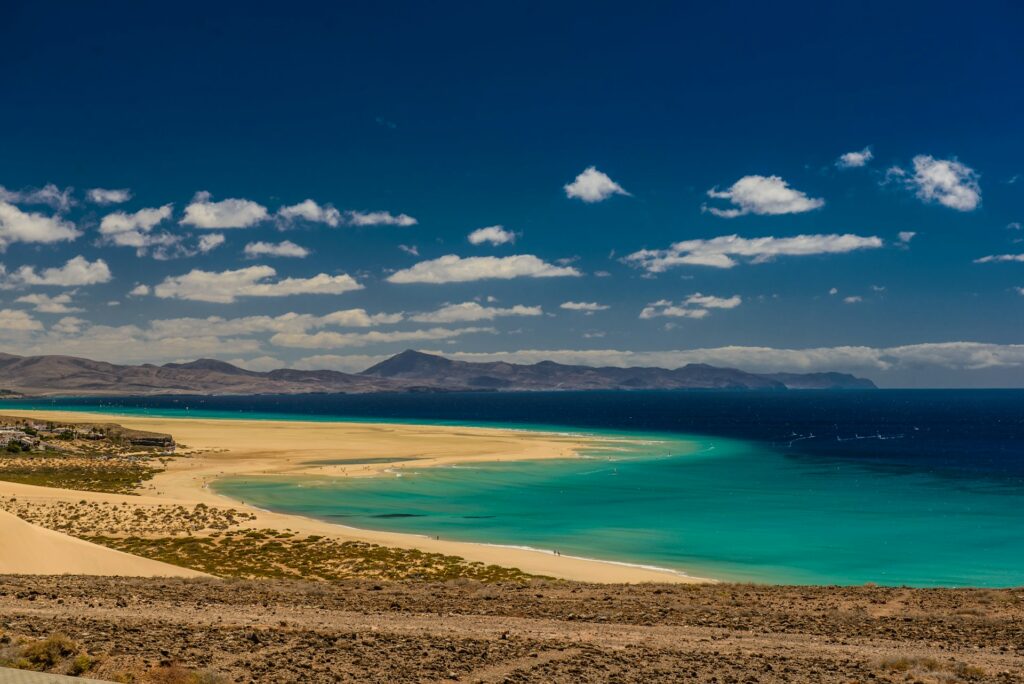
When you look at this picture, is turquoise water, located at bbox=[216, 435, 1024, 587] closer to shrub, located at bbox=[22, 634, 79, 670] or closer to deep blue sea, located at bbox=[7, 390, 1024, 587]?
deep blue sea, located at bbox=[7, 390, 1024, 587]

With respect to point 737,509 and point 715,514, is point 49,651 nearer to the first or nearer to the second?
point 715,514

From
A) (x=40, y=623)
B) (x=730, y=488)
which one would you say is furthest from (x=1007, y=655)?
(x=730, y=488)

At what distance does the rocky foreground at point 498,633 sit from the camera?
11.8 m

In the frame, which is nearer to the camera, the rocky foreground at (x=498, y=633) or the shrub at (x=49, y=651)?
the shrub at (x=49, y=651)

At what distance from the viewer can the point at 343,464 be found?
79375 millimetres

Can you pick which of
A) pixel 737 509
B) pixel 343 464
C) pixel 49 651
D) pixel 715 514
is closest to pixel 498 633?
pixel 49 651

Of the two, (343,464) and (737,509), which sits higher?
(737,509)

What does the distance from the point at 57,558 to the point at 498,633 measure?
19261mm

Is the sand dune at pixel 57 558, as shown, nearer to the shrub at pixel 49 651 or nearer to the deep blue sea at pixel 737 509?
the shrub at pixel 49 651

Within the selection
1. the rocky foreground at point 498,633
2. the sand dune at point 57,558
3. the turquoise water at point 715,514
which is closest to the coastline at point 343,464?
the turquoise water at point 715,514

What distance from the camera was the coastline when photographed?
3366 centimetres

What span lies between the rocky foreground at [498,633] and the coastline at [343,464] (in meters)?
9.00

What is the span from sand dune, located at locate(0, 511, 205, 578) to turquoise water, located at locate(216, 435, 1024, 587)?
59.1ft

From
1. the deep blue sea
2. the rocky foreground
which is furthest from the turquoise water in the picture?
the rocky foreground
